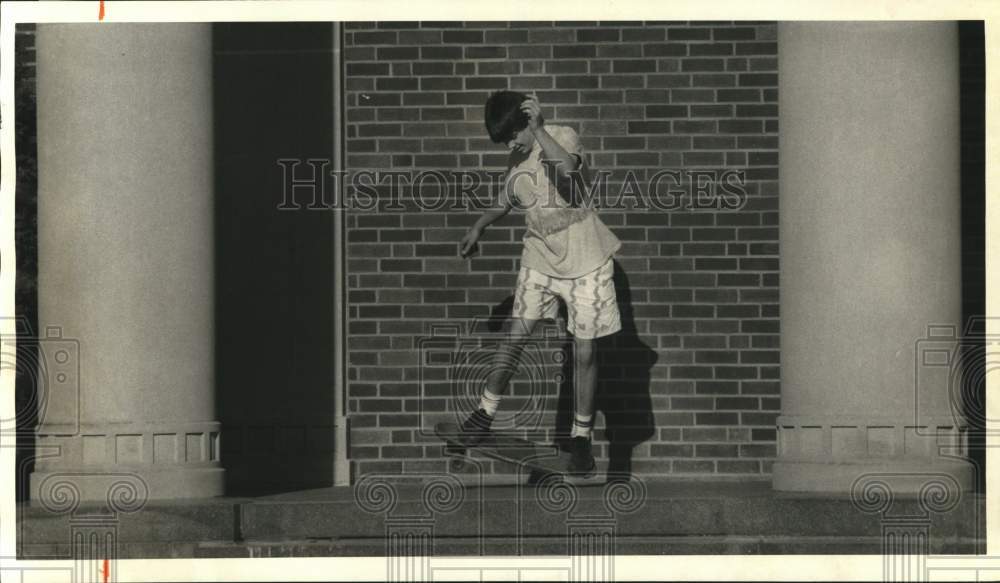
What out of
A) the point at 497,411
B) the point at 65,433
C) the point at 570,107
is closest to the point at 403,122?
the point at 570,107

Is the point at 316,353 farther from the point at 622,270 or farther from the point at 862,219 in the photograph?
the point at 862,219

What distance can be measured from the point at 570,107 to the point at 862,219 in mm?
1903

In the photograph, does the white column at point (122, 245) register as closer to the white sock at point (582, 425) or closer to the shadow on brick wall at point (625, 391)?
the white sock at point (582, 425)

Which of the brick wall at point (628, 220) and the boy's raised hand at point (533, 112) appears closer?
Result: the boy's raised hand at point (533, 112)

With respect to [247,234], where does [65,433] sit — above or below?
below

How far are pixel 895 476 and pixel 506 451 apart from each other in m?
2.25

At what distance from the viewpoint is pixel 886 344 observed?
9.71 meters

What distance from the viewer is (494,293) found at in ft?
34.4

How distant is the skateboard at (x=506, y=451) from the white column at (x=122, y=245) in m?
1.57

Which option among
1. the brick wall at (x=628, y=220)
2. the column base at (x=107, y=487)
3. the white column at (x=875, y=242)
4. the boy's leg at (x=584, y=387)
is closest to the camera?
the column base at (x=107, y=487)

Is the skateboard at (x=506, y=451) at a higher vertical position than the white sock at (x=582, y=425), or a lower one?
lower

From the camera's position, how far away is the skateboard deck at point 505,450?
33.5ft

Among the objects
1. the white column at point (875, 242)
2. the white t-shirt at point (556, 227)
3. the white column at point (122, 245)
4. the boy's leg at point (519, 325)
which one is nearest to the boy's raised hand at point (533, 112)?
the white t-shirt at point (556, 227)

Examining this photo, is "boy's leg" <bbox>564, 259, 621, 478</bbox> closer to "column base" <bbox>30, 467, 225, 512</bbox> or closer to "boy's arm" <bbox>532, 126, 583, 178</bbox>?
"boy's arm" <bbox>532, 126, 583, 178</bbox>
